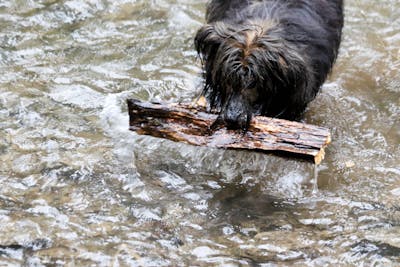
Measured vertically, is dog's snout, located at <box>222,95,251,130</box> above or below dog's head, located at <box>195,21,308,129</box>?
below

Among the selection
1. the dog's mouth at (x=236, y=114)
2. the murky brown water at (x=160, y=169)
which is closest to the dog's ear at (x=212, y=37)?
the dog's mouth at (x=236, y=114)

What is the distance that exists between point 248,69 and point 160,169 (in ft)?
3.77

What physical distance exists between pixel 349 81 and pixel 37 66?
316cm

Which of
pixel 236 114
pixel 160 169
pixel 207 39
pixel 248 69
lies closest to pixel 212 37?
pixel 207 39

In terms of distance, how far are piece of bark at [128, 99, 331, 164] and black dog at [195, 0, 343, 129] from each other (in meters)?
0.10

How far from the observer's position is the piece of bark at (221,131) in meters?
3.86

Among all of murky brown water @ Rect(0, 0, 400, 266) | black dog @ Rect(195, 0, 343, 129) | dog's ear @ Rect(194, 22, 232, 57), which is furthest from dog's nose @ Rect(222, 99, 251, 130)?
murky brown water @ Rect(0, 0, 400, 266)

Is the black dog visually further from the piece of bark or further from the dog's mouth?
the piece of bark

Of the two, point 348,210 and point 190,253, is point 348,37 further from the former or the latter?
point 190,253

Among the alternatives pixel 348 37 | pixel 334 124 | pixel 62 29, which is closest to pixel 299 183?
pixel 334 124

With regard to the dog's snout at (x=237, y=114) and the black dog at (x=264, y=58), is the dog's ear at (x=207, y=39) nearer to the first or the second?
the black dog at (x=264, y=58)

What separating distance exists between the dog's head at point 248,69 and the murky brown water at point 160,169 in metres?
0.64

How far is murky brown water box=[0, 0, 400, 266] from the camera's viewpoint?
380cm

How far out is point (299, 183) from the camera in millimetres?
4551
